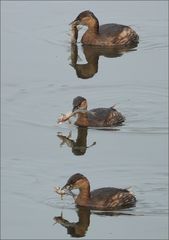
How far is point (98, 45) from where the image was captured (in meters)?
24.8

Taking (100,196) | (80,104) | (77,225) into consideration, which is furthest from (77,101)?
(77,225)

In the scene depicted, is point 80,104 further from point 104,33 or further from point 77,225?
point 104,33

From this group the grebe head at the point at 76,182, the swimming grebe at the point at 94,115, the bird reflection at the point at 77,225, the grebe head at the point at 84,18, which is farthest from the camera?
the grebe head at the point at 84,18

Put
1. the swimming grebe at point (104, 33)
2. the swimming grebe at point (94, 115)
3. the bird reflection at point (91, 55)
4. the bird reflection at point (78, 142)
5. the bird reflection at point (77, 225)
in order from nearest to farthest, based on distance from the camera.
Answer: the bird reflection at point (77, 225)
the bird reflection at point (78, 142)
the swimming grebe at point (94, 115)
the bird reflection at point (91, 55)
the swimming grebe at point (104, 33)

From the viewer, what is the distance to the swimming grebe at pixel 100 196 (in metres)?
16.6

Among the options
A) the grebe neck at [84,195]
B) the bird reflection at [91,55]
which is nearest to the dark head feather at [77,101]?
the grebe neck at [84,195]

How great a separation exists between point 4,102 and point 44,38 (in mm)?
4362

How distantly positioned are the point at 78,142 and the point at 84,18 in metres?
6.06

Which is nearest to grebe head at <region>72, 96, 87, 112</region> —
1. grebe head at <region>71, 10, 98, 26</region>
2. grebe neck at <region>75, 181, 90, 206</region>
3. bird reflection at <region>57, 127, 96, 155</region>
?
bird reflection at <region>57, 127, 96, 155</region>

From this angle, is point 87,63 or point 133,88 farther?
point 87,63

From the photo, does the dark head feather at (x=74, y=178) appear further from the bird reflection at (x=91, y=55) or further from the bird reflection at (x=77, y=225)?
the bird reflection at (x=91, y=55)

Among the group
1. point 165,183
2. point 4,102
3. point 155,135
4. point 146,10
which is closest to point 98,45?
point 146,10

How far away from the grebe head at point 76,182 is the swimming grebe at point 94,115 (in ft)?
9.11

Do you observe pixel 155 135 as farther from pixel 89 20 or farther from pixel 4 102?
pixel 89 20
